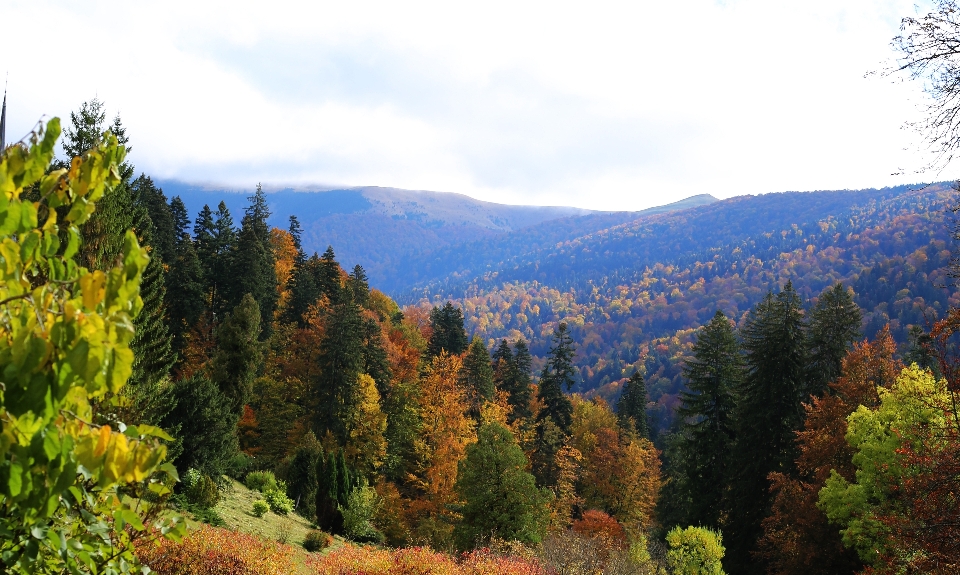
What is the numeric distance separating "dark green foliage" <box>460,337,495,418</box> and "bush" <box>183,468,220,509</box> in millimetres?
→ 21617

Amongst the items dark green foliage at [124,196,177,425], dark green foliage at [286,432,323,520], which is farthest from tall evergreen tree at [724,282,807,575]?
dark green foliage at [124,196,177,425]

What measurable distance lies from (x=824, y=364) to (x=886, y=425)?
393 inches

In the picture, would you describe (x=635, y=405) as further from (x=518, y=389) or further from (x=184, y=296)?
(x=184, y=296)

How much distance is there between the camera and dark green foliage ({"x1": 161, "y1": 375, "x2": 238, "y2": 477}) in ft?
68.0

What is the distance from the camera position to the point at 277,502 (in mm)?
23406

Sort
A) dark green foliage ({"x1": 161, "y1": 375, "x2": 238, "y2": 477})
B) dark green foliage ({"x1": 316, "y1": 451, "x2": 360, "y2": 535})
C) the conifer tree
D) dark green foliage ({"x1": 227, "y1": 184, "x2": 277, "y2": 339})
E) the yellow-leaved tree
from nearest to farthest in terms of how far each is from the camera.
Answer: the yellow-leaved tree, dark green foliage ({"x1": 161, "y1": 375, "x2": 238, "y2": 477}), dark green foliage ({"x1": 316, "y1": 451, "x2": 360, "y2": 535}), dark green foliage ({"x1": 227, "y1": 184, "x2": 277, "y2": 339}), the conifer tree

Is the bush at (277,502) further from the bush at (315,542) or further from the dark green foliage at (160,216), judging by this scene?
the dark green foliage at (160,216)

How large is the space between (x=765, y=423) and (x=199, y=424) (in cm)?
2353

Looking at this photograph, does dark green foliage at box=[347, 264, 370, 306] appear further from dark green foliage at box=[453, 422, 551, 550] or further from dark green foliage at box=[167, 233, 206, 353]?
dark green foliage at box=[453, 422, 551, 550]

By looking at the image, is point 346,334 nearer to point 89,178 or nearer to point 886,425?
point 886,425

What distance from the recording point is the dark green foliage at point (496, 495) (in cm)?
2234

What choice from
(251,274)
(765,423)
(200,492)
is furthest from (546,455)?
(200,492)

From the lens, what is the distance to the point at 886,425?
17750mm

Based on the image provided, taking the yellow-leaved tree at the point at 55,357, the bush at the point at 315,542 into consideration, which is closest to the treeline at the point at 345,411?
the bush at the point at 315,542
